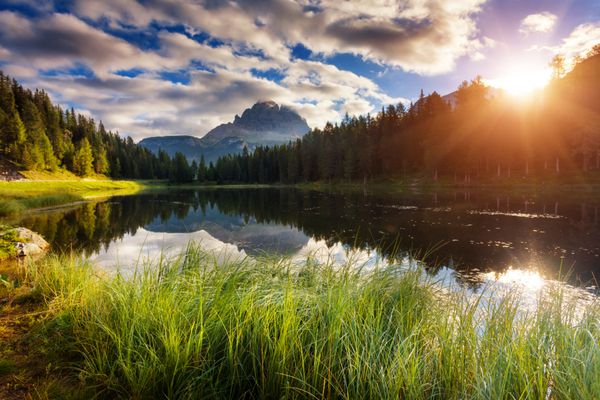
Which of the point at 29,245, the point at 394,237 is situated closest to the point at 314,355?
the point at 394,237

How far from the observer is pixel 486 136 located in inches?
1923

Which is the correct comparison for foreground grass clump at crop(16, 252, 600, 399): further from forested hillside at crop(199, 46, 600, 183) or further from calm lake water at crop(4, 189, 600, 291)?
forested hillside at crop(199, 46, 600, 183)

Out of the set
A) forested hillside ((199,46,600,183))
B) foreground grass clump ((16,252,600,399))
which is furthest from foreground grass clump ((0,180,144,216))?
forested hillside ((199,46,600,183))

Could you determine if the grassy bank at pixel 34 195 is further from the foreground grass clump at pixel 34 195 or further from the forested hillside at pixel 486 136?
the forested hillside at pixel 486 136

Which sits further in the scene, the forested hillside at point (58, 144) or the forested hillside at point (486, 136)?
the forested hillside at point (58, 144)

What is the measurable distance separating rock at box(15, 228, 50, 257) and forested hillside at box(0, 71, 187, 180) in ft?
243

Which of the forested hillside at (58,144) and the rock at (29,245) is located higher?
the forested hillside at (58,144)

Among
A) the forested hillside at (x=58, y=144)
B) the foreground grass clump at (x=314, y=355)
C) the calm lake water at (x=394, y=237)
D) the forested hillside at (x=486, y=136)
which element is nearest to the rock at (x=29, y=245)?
the calm lake water at (x=394, y=237)

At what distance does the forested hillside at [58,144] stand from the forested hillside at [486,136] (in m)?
73.6

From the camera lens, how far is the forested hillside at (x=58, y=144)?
71375 millimetres

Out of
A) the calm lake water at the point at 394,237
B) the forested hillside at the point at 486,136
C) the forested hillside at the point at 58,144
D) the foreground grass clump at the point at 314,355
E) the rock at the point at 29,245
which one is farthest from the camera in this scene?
the forested hillside at the point at 58,144

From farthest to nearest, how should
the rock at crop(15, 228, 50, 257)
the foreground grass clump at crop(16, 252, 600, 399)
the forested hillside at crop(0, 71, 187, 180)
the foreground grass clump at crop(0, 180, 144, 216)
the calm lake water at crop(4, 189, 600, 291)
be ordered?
1. the forested hillside at crop(0, 71, 187, 180)
2. the foreground grass clump at crop(0, 180, 144, 216)
3. the rock at crop(15, 228, 50, 257)
4. the calm lake water at crop(4, 189, 600, 291)
5. the foreground grass clump at crop(16, 252, 600, 399)

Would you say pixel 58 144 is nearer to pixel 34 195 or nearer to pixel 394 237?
pixel 34 195

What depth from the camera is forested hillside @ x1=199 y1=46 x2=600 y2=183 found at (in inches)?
1768
